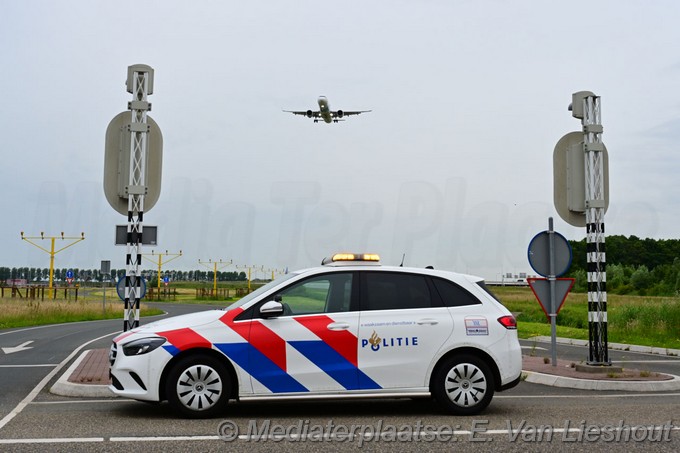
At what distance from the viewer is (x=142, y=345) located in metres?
8.17

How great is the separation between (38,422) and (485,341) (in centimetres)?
492

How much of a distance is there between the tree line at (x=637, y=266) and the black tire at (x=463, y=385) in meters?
73.3

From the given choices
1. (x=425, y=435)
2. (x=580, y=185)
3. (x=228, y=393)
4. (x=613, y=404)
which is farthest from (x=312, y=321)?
(x=580, y=185)

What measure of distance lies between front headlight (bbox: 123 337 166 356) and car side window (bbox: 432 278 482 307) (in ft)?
10.5

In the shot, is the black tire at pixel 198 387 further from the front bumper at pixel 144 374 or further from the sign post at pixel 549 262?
the sign post at pixel 549 262

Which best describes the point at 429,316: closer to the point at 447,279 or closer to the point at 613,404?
the point at 447,279

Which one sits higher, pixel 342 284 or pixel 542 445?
pixel 342 284

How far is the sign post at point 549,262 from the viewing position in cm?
1299

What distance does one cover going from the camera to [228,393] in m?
8.12

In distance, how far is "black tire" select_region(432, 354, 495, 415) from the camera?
8.44 m

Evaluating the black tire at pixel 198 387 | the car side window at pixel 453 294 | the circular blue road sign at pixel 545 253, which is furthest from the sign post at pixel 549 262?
the black tire at pixel 198 387

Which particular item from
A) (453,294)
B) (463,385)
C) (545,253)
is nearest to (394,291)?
(453,294)

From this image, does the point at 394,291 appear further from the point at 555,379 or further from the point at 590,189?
the point at 590,189

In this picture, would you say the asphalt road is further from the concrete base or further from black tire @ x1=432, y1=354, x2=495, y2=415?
the concrete base
